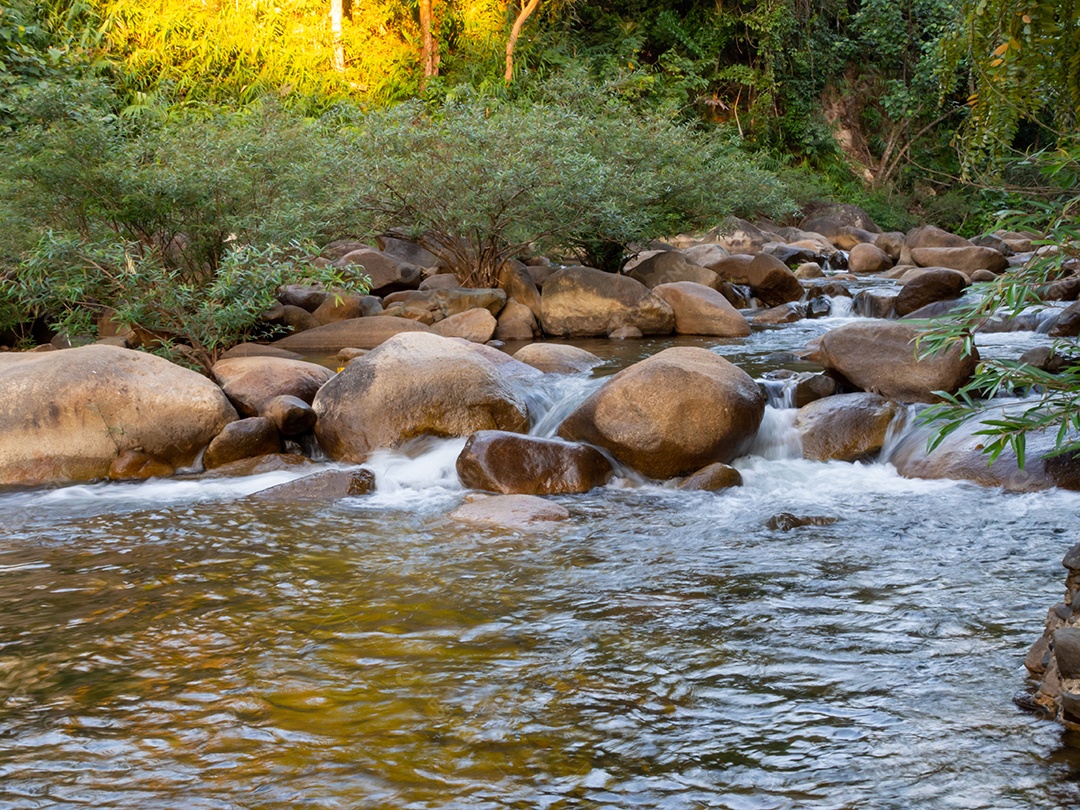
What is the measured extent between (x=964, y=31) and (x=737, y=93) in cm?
2520

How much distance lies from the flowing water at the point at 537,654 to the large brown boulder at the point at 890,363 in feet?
5.26

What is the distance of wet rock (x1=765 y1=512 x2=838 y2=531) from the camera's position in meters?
5.87

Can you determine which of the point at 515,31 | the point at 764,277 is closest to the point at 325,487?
the point at 764,277

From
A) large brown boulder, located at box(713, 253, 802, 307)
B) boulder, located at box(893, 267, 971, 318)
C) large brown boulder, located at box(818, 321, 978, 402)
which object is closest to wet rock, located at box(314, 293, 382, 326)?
large brown boulder, located at box(713, 253, 802, 307)

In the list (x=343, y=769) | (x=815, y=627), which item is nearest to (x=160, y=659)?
(x=343, y=769)

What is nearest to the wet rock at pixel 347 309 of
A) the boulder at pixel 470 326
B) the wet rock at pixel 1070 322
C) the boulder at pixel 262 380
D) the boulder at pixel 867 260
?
the boulder at pixel 470 326

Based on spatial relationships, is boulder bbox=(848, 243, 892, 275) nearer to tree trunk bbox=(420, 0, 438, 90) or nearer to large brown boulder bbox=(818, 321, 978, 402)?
tree trunk bbox=(420, 0, 438, 90)

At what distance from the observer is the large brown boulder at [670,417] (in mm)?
7215

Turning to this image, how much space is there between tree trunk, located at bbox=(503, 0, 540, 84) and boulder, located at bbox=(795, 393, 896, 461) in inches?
645

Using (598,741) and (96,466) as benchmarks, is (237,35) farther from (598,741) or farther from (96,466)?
(598,741)

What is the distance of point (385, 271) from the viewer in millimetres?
14719

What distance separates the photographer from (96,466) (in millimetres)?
7523

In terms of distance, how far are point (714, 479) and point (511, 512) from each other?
1.58 m

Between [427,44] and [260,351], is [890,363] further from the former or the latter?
[427,44]
